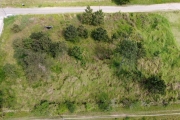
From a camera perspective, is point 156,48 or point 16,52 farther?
point 156,48

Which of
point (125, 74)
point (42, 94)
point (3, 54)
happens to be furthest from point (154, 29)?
point (3, 54)

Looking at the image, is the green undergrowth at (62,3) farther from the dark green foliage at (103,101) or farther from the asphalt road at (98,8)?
the dark green foliage at (103,101)

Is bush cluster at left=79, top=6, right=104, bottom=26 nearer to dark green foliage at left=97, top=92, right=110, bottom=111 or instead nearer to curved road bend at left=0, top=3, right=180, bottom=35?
curved road bend at left=0, top=3, right=180, bottom=35

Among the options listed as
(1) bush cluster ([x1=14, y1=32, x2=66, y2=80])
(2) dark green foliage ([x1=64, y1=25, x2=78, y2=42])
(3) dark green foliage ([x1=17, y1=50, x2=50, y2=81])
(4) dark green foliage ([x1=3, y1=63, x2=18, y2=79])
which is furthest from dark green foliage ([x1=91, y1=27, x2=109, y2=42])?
(4) dark green foliage ([x1=3, y1=63, x2=18, y2=79])

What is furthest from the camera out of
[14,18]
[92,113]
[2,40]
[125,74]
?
[14,18]

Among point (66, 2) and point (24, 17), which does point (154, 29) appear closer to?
point (66, 2)

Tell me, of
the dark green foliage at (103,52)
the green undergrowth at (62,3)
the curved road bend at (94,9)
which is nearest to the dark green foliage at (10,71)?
the curved road bend at (94,9)
